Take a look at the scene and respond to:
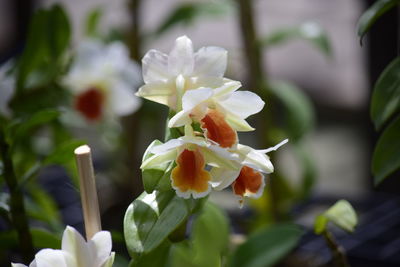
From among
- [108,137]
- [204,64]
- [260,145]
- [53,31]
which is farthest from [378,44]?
[204,64]

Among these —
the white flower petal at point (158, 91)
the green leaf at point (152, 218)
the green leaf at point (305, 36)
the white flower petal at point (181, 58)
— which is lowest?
the green leaf at point (305, 36)

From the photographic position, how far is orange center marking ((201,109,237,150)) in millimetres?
511

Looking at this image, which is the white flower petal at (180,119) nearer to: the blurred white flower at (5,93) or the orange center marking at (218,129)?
the orange center marking at (218,129)

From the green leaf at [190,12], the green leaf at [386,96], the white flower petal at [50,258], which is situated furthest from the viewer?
the green leaf at [190,12]

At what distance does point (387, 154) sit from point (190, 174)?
0.21 meters

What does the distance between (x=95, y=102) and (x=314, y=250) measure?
1.30 feet

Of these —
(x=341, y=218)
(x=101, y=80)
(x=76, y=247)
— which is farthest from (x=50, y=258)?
(x=101, y=80)

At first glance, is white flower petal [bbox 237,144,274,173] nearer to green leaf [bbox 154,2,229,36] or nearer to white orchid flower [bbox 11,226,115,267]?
white orchid flower [bbox 11,226,115,267]

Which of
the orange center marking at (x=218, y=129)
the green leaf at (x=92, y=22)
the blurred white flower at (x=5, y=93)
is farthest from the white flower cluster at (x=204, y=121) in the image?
the green leaf at (x=92, y=22)

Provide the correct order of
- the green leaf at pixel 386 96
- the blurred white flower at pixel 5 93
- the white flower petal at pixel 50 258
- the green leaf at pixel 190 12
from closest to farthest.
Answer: the white flower petal at pixel 50 258 < the green leaf at pixel 386 96 < the blurred white flower at pixel 5 93 < the green leaf at pixel 190 12

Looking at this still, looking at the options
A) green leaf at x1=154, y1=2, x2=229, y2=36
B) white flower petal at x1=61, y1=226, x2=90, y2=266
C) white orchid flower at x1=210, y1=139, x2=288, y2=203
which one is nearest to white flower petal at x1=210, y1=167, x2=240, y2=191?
white orchid flower at x1=210, y1=139, x2=288, y2=203

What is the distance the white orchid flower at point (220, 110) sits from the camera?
0.51 m

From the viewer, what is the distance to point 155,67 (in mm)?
541

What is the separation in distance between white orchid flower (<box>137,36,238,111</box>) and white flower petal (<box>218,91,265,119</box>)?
0.08 ft
